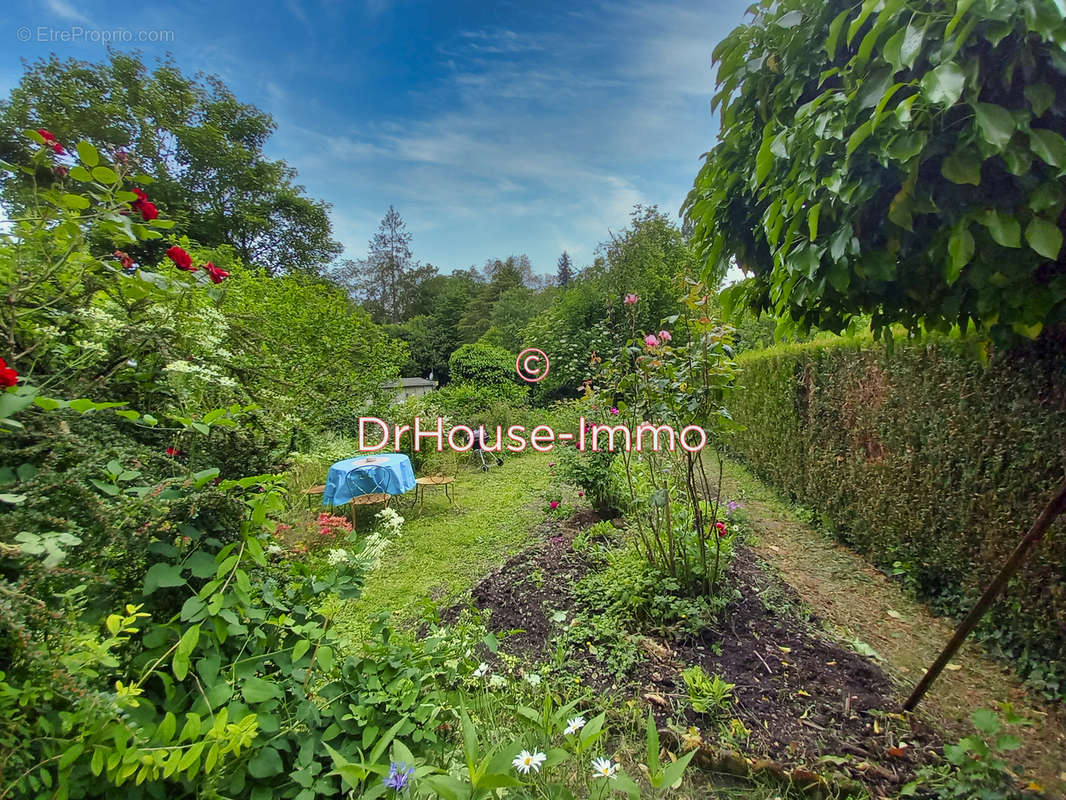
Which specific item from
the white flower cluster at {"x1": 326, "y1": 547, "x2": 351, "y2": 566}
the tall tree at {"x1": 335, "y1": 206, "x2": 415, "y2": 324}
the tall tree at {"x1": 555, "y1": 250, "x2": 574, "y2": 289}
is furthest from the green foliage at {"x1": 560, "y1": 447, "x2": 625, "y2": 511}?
the tall tree at {"x1": 555, "y1": 250, "x2": 574, "y2": 289}

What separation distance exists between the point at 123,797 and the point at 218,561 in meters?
0.42

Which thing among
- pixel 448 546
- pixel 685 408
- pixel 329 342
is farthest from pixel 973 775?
pixel 329 342

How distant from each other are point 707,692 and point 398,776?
1.42m

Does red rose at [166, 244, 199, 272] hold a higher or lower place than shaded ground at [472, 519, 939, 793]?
higher

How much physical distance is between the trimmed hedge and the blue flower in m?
2.80

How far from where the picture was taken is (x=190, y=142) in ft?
41.7

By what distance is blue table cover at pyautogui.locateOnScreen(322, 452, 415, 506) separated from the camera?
4.41m

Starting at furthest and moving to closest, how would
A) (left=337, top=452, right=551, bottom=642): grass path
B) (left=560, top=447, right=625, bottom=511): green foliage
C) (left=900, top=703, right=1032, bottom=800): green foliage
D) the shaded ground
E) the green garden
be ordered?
(left=560, top=447, right=625, bottom=511): green foliage < (left=337, top=452, right=551, bottom=642): grass path < the shaded ground < (left=900, top=703, right=1032, bottom=800): green foliage < the green garden

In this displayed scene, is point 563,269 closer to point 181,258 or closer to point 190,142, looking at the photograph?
point 190,142

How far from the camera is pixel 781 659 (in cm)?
202

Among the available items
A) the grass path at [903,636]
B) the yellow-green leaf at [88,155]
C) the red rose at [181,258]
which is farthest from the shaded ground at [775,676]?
the yellow-green leaf at [88,155]

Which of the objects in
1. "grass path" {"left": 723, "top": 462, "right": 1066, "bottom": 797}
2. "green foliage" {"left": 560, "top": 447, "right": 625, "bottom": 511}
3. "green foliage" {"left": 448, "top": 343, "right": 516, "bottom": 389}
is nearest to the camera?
"grass path" {"left": 723, "top": 462, "right": 1066, "bottom": 797}

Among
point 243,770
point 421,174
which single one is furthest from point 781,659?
point 421,174

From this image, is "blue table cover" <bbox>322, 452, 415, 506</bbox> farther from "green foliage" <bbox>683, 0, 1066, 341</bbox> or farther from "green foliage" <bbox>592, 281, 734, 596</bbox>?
"green foliage" <bbox>683, 0, 1066, 341</bbox>
